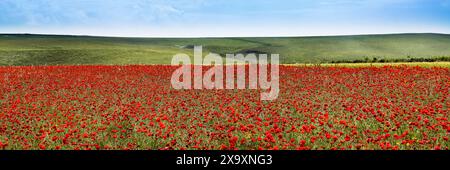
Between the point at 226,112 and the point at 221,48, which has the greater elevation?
the point at 221,48

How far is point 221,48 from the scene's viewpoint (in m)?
98.1

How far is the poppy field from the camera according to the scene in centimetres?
945

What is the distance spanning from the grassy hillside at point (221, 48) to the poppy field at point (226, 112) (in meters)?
38.4

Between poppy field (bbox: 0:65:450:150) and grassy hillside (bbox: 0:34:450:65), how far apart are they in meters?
38.4

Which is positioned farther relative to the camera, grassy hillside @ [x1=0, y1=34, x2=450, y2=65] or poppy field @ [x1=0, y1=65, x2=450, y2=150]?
grassy hillside @ [x1=0, y1=34, x2=450, y2=65]

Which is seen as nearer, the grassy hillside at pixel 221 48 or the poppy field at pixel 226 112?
the poppy field at pixel 226 112

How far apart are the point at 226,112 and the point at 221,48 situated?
85.8m

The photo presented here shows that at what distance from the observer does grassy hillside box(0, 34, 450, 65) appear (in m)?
62.5

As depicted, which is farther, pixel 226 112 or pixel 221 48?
pixel 221 48

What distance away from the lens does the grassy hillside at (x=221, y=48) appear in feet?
205

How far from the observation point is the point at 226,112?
1273 centimetres
